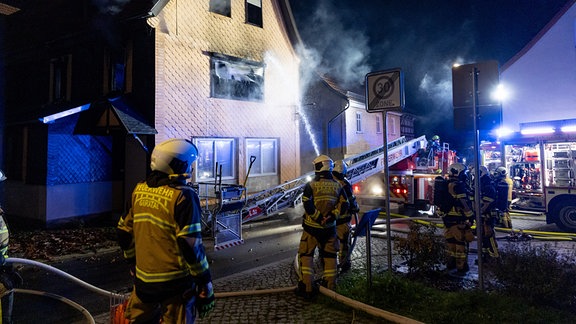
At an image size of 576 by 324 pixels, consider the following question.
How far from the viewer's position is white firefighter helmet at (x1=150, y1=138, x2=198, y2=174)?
2807mm

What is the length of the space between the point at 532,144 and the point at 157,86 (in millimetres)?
12029

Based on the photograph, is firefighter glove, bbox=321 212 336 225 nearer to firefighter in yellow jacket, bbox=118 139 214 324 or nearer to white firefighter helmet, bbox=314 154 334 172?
white firefighter helmet, bbox=314 154 334 172

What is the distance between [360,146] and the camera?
2094cm

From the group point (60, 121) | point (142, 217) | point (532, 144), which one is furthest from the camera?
point (532, 144)

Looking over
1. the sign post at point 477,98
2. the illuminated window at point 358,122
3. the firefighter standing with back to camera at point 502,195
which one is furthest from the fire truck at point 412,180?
the sign post at point 477,98

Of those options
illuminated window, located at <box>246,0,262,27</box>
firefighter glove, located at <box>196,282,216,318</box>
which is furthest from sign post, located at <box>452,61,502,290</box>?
illuminated window, located at <box>246,0,262,27</box>

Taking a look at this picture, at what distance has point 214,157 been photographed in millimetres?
12094

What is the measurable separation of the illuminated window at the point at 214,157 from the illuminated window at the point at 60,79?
551 cm

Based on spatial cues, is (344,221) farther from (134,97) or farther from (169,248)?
(134,97)

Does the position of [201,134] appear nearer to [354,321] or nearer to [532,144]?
[354,321]

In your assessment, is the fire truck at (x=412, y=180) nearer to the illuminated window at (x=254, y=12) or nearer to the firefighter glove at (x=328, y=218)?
the illuminated window at (x=254, y=12)

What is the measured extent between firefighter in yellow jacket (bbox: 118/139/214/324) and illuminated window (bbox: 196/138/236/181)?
8.70m

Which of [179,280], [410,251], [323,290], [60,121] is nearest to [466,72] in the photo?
[410,251]

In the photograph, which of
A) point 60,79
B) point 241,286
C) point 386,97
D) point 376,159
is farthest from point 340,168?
point 60,79
